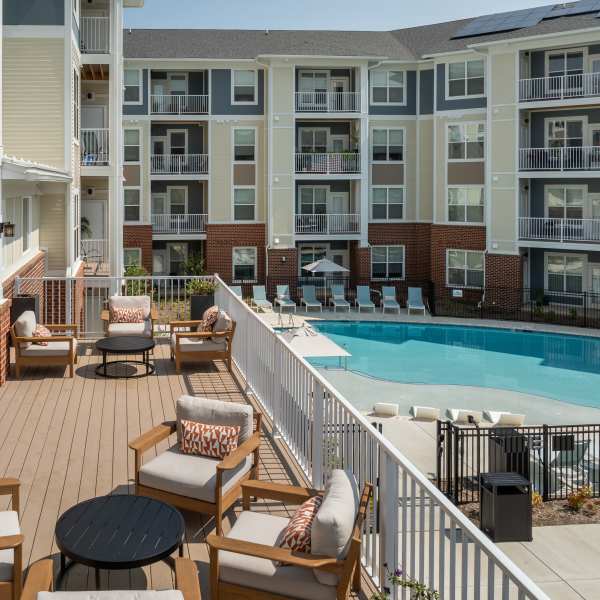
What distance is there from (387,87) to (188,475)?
31.1 meters

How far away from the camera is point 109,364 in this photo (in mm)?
12070

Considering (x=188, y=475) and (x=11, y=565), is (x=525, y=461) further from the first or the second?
(x=11, y=565)

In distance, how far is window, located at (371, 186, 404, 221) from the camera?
117 ft

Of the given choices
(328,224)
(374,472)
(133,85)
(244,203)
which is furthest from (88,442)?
(133,85)

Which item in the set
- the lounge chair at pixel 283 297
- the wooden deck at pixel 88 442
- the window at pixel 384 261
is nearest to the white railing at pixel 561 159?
the window at pixel 384 261

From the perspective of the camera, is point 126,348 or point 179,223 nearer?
point 126,348

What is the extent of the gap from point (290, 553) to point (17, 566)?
A: 162cm

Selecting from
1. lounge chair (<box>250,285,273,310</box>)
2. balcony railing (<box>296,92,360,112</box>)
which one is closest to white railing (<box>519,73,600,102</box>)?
balcony railing (<box>296,92,360,112</box>)

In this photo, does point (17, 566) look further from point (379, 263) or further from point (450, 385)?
point (379, 263)

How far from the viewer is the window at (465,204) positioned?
32625 millimetres

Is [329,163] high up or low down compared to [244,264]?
up

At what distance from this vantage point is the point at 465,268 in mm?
33250

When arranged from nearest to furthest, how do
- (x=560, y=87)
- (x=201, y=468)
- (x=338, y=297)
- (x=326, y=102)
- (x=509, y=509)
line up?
(x=201, y=468) → (x=509, y=509) → (x=560, y=87) → (x=338, y=297) → (x=326, y=102)

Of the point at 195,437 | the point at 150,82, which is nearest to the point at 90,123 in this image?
the point at 150,82
